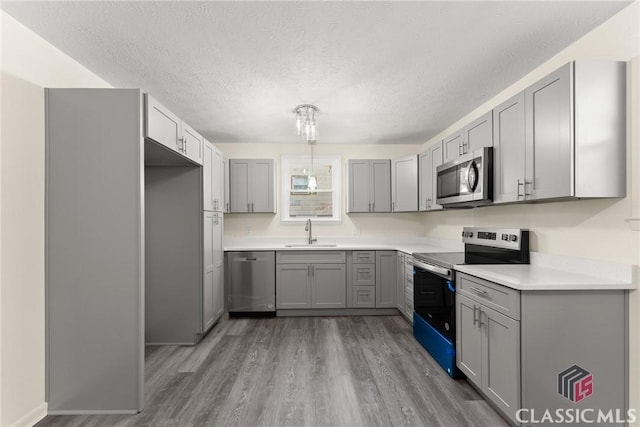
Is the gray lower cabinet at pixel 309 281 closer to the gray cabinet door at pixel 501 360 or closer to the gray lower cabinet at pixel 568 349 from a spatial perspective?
the gray cabinet door at pixel 501 360

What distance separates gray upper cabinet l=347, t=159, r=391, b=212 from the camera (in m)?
4.46

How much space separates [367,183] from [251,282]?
2.16m

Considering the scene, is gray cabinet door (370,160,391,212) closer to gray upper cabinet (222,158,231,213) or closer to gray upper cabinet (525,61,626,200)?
gray upper cabinet (222,158,231,213)

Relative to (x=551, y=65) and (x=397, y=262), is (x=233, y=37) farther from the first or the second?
(x=397, y=262)

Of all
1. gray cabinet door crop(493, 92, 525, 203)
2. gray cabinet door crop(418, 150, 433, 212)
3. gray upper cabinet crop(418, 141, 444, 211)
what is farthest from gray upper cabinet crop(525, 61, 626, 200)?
gray cabinet door crop(418, 150, 433, 212)

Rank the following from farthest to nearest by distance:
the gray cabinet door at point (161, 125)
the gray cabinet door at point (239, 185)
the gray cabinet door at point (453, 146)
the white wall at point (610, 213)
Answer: the gray cabinet door at point (239, 185) → the gray cabinet door at point (453, 146) → the gray cabinet door at point (161, 125) → the white wall at point (610, 213)

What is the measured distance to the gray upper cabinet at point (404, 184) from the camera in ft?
13.5

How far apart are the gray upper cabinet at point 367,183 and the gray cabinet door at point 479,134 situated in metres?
1.62

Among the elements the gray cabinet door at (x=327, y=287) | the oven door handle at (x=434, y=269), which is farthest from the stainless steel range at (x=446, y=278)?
the gray cabinet door at (x=327, y=287)

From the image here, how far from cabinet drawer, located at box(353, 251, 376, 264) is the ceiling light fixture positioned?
1.67m

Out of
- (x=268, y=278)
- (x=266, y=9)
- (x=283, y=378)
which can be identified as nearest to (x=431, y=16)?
(x=266, y=9)

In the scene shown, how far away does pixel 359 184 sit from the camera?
14.7 ft

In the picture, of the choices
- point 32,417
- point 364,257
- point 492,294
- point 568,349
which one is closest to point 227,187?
point 364,257

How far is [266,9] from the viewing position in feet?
5.65
